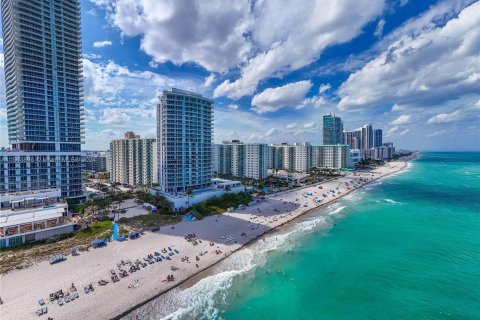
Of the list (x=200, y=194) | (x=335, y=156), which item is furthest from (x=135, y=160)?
(x=335, y=156)

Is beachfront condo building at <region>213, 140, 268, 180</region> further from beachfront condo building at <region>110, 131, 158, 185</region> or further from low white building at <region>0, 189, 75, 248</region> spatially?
low white building at <region>0, 189, 75, 248</region>

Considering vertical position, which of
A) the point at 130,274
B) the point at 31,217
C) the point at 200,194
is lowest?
the point at 130,274

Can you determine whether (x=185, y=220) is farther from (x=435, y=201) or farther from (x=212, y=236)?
(x=435, y=201)

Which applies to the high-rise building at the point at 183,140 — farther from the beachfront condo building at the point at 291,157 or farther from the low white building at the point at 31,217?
the beachfront condo building at the point at 291,157

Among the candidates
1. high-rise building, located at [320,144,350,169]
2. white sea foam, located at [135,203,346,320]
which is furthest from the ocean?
high-rise building, located at [320,144,350,169]

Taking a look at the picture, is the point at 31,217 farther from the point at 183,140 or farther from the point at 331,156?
the point at 331,156

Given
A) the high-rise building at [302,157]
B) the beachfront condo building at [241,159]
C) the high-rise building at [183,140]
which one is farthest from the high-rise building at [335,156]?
the high-rise building at [183,140]
